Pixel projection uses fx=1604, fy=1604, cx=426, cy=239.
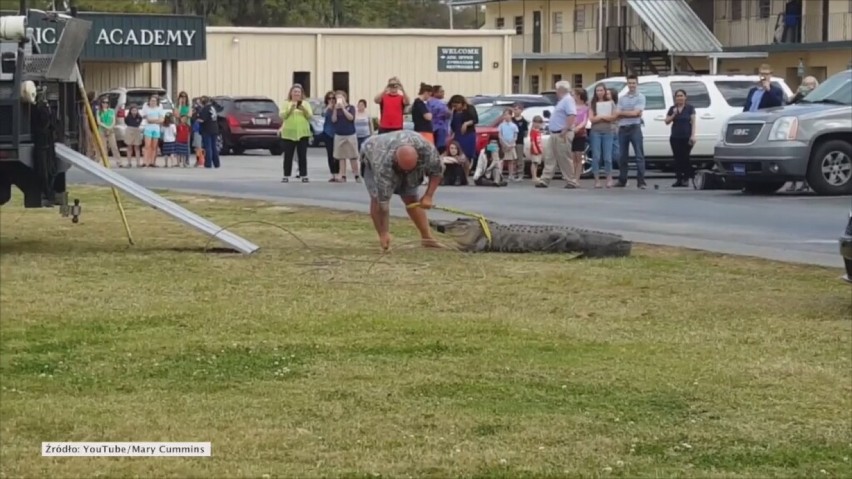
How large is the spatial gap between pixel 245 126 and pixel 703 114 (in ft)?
54.1

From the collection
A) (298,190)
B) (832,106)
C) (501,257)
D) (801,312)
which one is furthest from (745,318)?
(298,190)

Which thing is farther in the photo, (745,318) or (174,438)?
(745,318)

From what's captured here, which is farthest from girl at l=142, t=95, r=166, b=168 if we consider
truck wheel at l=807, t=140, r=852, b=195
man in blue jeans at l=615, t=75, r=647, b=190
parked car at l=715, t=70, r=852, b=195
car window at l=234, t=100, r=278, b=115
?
truck wheel at l=807, t=140, r=852, b=195

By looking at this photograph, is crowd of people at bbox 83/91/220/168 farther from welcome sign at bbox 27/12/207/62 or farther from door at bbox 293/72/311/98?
door at bbox 293/72/311/98

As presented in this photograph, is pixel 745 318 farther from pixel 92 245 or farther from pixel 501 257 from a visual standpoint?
pixel 92 245

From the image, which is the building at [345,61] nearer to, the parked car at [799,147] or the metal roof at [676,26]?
the metal roof at [676,26]

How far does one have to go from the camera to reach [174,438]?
287 inches

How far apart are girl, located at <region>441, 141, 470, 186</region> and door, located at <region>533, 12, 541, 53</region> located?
133ft

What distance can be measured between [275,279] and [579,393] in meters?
5.01

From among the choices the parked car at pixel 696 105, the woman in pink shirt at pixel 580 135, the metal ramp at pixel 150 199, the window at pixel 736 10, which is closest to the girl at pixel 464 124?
the woman in pink shirt at pixel 580 135

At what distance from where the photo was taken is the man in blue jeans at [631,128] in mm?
24062

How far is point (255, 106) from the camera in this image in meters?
41.2

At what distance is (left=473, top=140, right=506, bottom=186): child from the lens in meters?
25.0

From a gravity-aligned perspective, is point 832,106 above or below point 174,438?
above
